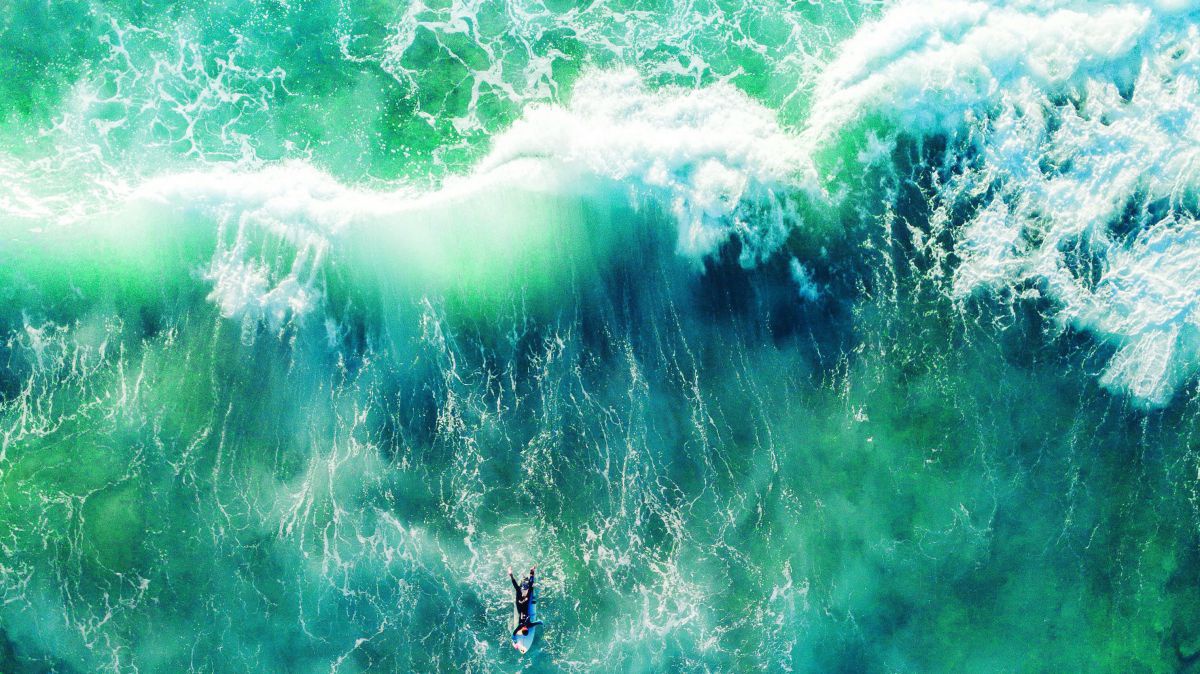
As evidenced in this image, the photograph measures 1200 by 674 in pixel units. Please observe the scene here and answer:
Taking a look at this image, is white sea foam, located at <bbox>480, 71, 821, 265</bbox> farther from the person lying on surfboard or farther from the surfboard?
the surfboard

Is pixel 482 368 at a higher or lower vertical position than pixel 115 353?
lower

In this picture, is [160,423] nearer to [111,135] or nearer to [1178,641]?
[111,135]

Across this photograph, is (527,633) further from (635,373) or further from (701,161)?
(701,161)

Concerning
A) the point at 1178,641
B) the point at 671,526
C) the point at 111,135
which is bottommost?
the point at 1178,641

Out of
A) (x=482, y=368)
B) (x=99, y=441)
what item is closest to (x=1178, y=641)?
(x=482, y=368)

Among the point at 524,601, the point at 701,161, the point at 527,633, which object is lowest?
the point at 527,633

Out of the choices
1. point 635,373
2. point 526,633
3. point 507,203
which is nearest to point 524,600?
point 526,633

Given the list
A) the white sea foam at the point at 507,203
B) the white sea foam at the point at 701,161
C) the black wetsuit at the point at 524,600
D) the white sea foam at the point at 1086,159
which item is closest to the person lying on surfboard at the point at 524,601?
the black wetsuit at the point at 524,600
